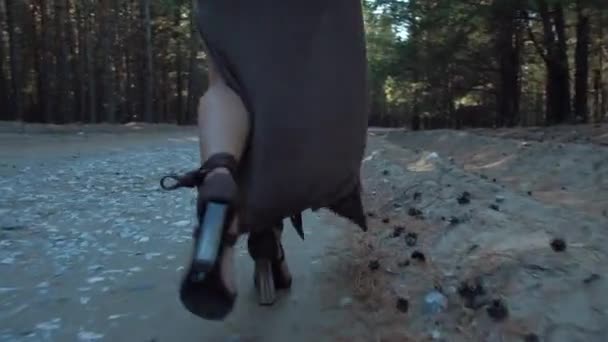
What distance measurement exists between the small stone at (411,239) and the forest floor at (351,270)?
0.5 inches

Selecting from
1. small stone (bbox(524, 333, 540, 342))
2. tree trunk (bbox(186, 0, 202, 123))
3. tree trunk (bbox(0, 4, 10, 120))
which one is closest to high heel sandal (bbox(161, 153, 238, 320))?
small stone (bbox(524, 333, 540, 342))

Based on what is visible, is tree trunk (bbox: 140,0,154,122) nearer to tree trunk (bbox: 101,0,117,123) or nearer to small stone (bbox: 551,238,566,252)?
tree trunk (bbox: 101,0,117,123)

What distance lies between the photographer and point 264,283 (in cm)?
298

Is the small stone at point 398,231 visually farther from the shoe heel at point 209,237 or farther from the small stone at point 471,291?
the shoe heel at point 209,237

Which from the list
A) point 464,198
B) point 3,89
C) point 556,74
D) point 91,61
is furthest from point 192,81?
point 464,198

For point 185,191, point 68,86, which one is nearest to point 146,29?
point 68,86

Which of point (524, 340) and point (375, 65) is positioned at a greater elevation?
point (375, 65)

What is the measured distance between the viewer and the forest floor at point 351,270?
251cm

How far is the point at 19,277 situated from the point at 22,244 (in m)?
0.88

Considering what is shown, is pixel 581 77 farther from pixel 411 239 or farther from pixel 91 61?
pixel 91 61

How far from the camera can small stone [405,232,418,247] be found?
3788 millimetres

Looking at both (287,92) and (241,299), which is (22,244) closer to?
(241,299)

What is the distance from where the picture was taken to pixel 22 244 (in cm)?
429

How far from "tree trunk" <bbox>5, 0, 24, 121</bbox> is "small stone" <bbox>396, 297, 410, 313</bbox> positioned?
25282 mm
